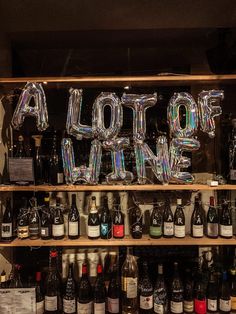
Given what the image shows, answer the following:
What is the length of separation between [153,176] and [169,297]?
2.23ft

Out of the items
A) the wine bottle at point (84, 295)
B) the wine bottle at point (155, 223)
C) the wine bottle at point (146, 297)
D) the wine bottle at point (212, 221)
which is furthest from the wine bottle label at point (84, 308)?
the wine bottle at point (212, 221)

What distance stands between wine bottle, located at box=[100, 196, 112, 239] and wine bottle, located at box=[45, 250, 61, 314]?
0.28 meters

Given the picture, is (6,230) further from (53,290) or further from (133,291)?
(133,291)

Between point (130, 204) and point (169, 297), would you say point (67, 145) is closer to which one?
point (130, 204)

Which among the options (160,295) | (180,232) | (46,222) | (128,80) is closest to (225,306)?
(160,295)

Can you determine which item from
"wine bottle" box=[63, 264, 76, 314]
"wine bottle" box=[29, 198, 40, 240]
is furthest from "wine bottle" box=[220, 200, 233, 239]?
"wine bottle" box=[29, 198, 40, 240]

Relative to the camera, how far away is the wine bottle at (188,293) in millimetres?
1574

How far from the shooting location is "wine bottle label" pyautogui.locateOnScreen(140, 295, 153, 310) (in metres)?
1.54

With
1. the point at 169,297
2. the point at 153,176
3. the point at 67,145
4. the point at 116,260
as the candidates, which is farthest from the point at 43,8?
the point at 169,297

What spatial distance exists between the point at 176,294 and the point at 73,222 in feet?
2.22

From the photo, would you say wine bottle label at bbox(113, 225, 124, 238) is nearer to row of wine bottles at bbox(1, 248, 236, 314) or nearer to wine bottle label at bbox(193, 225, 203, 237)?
row of wine bottles at bbox(1, 248, 236, 314)

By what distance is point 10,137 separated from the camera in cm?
175

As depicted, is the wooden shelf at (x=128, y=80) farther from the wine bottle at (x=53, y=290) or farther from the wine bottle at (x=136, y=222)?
the wine bottle at (x=53, y=290)

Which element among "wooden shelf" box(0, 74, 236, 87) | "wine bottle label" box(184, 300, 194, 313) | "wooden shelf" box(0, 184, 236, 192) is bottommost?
"wine bottle label" box(184, 300, 194, 313)
